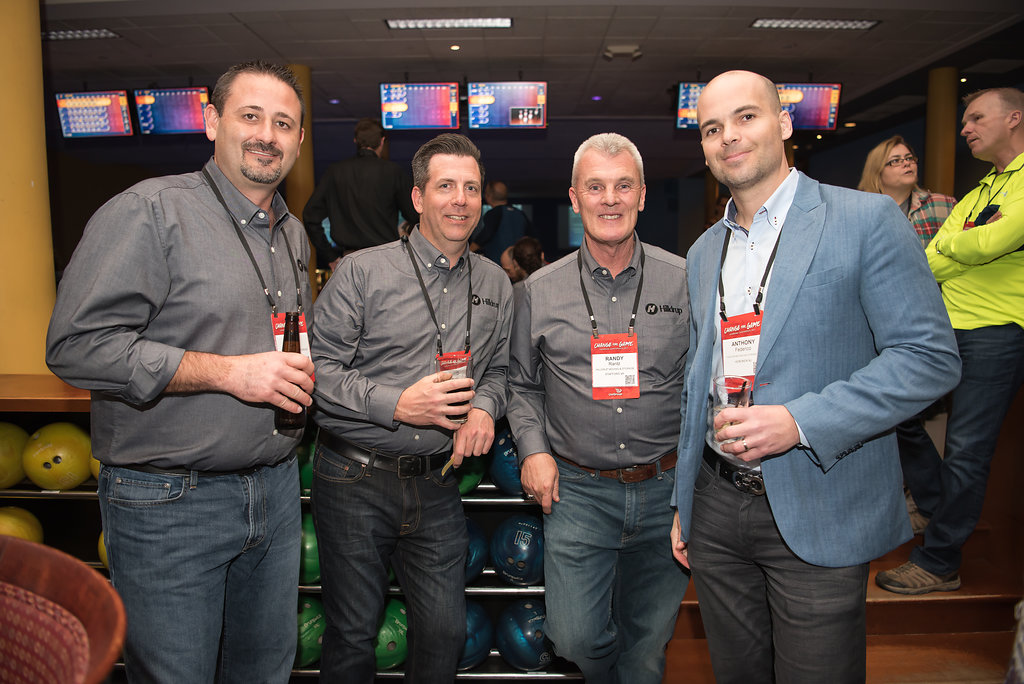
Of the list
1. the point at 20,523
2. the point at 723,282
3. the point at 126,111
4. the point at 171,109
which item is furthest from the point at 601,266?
the point at 126,111

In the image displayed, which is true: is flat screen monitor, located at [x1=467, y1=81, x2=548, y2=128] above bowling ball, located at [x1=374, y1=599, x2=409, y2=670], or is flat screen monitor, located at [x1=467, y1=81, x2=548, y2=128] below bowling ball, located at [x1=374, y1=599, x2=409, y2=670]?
above

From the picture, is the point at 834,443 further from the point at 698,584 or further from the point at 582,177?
the point at 582,177

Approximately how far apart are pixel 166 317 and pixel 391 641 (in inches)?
Answer: 68.6

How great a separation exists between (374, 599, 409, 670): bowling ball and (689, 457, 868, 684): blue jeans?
1421mm

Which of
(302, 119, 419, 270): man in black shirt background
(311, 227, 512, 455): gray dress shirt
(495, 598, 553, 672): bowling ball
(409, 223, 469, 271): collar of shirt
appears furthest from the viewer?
(302, 119, 419, 270): man in black shirt background

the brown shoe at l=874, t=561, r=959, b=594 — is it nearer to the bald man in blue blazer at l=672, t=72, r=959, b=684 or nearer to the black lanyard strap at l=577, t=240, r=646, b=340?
the bald man in blue blazer at l=672, t=72, r=959, b=684

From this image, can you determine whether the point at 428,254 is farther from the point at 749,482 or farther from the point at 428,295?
the point at 749,482

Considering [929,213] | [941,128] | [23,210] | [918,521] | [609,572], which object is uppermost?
[941,128]

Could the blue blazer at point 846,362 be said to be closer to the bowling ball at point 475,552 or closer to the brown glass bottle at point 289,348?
the brown glass bottle at point 289,348

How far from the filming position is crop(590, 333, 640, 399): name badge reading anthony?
217cm

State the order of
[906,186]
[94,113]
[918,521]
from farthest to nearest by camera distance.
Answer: [94,113]
[906,186]
[918,521]

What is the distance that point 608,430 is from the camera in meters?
2.18

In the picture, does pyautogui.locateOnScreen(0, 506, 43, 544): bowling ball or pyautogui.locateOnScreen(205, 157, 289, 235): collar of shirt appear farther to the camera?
pyautogui.locateOnScreen(0, 506, 43, 544): bowling ball

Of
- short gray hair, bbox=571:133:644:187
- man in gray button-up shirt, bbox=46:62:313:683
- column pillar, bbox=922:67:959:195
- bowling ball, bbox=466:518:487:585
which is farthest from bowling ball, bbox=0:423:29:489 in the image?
column pillar, bbox=922:67:959:195
